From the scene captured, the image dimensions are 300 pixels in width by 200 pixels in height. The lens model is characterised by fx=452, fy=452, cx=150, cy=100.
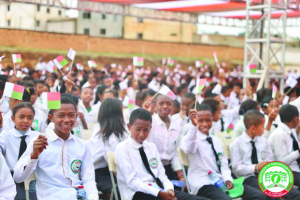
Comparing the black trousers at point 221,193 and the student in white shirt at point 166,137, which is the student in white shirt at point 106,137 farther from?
the black trousers at point 221,193

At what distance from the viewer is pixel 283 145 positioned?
562 cm

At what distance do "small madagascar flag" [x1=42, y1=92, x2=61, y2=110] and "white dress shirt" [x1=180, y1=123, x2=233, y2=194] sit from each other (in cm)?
161

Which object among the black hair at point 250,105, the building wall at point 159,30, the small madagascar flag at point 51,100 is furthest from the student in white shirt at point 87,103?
the building wall at point 159,30

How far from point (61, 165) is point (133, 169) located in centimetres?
78

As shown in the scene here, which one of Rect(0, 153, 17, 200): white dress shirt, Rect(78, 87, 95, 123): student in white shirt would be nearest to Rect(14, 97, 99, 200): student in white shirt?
Rect(0, 153, 17, 200): white dress shirt

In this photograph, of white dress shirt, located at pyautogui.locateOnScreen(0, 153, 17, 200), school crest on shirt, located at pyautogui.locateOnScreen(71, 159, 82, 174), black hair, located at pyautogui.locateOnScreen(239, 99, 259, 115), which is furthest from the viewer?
black hair, located at pyautogui.locateOnScreen(239, 99, 259, 115)

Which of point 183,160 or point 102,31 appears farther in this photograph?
point 102,31

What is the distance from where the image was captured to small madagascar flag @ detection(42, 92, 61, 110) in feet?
11.5

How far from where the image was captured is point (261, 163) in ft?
16.3

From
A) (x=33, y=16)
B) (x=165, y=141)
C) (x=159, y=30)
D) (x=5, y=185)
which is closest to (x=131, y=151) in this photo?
(x=165, y=141)

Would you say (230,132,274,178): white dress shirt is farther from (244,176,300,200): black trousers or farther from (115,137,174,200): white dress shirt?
(115,137,174,200): white dress shirt

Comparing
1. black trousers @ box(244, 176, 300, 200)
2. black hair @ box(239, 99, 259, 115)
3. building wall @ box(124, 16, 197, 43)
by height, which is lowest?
black trousers @ box(244, 176, 300, 200)

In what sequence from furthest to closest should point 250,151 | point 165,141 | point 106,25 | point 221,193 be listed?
point 106,25, point 165,141, point 250,151, point 221,193

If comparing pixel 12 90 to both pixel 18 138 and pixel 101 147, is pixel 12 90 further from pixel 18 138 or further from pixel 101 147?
pixel 101 147
